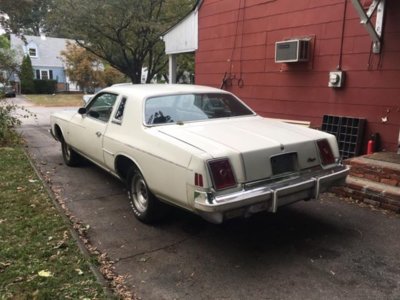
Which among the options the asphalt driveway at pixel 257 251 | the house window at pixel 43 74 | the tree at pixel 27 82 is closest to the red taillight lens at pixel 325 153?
the asphalt driveway at pixel 257 251

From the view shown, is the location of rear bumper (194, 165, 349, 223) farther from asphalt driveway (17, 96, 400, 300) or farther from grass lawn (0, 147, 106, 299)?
grass lawn (0, 147, 106, 299)

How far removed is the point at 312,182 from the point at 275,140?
545mm

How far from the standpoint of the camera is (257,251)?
11.9 feet

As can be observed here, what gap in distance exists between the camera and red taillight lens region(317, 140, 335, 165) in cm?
391

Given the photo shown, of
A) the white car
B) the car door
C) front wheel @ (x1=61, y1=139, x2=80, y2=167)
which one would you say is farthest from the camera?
front wheel @ (x1=61, y1=139, x2=80, y2=167)

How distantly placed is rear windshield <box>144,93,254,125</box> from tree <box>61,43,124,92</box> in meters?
31.8

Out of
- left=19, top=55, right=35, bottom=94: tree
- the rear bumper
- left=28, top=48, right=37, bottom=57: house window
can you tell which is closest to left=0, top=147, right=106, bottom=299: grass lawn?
the rear bumper

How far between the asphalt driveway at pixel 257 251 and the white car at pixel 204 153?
0.46 m

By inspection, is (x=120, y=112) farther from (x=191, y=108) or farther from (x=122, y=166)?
(x=191, y=108)

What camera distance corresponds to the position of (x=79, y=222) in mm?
4332

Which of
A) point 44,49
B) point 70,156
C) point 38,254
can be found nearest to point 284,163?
point 38,254

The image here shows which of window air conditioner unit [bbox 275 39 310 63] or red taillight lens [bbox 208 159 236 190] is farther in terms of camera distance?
window air conditioner unit [bbox 275 39 310 63]

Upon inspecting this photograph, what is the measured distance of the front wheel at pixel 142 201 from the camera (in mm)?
4098

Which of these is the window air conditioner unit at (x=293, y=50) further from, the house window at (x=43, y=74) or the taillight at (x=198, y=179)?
the house window at (x=43, y=74)
